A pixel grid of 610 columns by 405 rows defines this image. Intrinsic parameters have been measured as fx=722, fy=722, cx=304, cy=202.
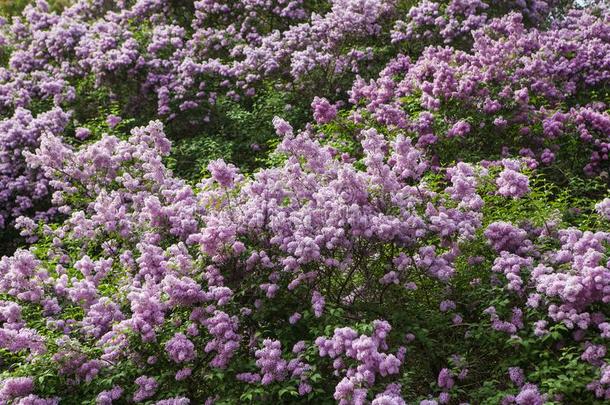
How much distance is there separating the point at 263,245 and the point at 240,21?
9353 mm

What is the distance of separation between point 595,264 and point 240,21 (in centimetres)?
1058

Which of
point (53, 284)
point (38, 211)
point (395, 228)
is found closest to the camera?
point (395, 228)

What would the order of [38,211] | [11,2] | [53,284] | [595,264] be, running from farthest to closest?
[11,2] < [38,211] < [53,284] < [595,264]

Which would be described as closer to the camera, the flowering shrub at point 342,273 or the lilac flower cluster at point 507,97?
the flowering shrub at point 342,273

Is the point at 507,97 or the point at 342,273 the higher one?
the point at 342,273

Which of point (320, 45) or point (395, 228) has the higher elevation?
point (395, 228)

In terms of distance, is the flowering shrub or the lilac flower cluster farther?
the lilac flower cluster

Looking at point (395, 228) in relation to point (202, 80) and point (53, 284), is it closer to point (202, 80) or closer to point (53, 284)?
point (53, 284)

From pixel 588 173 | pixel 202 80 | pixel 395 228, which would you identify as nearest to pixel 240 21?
pixel 202 80

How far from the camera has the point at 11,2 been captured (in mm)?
23109

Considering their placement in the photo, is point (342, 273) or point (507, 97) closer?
point (342, 273)

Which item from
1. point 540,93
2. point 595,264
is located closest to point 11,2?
point 540,93

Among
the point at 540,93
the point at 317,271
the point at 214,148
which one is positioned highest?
the point at 317,271

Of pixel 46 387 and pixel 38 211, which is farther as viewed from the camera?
pixel 38 211
